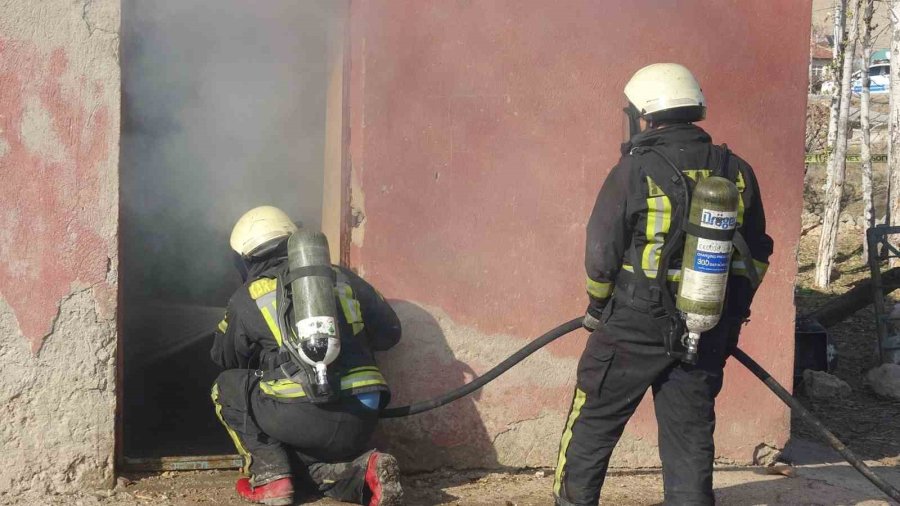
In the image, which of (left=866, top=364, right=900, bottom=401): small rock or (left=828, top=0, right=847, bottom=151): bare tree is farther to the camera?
(left=828, top=0, right=847, bottom=151): bare tree

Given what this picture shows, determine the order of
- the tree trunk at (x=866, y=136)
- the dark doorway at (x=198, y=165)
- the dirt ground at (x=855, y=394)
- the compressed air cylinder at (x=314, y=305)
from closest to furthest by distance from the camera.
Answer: the compressed air cylinder at (x=314, y=305)
the dark doorway at (x=198, y=165)
the dirt ground at (x=855, y=394)
the tree trunk at (x=866, y=136)

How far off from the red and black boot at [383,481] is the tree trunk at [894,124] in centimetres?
879

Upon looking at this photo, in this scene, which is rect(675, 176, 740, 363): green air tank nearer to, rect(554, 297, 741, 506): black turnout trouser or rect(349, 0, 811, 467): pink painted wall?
rect(554, 297, 741, 506): black turnout trouser

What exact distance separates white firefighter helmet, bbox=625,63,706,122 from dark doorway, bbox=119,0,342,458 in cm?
236

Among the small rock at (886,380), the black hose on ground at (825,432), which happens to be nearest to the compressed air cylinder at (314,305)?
the black hose on ground at (825,432)

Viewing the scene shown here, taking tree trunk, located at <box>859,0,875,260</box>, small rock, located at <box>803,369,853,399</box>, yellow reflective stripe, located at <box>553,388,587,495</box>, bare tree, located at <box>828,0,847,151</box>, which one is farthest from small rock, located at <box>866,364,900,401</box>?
bare tree, located at <box>828,0,847,151</box>

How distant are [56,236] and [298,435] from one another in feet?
4.49

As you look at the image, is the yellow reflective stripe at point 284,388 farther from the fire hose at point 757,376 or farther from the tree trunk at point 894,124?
the tree trunk at point 894,124

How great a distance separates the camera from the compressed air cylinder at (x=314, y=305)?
383cm

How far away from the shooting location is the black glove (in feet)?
12.6

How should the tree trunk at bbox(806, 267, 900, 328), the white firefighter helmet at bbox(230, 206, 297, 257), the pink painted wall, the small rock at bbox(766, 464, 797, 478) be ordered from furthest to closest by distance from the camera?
the tree trunk at bbox(806, 267, 900, 328) → the small rock at bbox(766, 464, 797, 478) → the pink painted wall → the white firefighter helmet at bbox(230, 206, 297, 257)

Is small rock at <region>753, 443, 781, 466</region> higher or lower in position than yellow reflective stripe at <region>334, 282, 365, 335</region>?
lower

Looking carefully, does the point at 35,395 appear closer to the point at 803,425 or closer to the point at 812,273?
the point at 803,425

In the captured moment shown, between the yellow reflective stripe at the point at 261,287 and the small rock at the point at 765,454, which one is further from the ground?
the yellow reflective stripe at the point at 261,287
